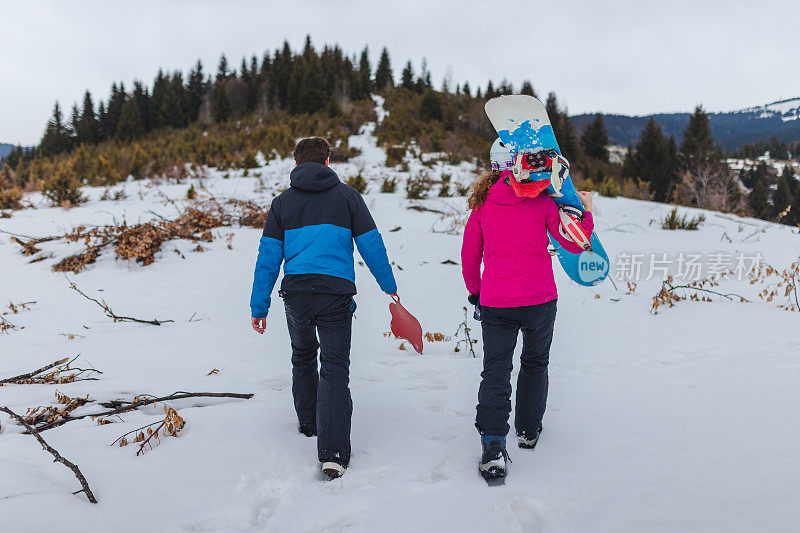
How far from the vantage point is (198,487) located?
195 cm

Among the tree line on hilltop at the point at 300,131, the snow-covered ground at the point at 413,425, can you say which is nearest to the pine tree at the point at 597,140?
the tree line on hilltop at the point at 300,131

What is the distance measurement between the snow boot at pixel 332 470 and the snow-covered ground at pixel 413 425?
62 mm

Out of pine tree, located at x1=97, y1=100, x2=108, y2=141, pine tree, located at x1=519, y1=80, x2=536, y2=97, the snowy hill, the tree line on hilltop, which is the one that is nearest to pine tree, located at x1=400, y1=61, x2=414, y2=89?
the tree line on hilltop

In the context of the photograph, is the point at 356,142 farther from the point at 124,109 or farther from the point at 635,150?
the point at 635,150

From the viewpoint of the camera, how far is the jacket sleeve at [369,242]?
233 cm

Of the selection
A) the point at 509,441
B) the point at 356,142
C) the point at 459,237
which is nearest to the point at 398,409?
the point at 509,441

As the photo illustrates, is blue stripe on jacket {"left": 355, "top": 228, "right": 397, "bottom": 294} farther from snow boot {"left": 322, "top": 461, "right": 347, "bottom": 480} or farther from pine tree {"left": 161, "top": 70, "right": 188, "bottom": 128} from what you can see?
pine tree {"left": 161, "top": 70, "right": 188, "bottom": 128}

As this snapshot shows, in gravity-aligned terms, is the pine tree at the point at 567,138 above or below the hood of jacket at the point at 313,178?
above

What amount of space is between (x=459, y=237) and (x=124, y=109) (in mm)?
25706

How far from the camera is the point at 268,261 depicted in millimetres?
2307

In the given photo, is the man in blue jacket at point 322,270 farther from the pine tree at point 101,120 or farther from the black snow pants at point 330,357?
the pine tree at point 101,120

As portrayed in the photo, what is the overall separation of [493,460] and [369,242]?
1.24 m

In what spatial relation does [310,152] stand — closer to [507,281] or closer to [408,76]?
[507,281]

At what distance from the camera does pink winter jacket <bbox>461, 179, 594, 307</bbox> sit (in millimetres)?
2117
